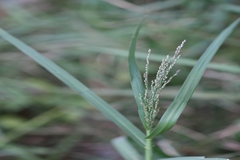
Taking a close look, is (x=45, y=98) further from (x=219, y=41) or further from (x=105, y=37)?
(x=219, y=41)

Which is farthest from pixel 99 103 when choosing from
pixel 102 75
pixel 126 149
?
pixel 102 75

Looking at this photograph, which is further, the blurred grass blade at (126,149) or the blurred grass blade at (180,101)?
the blurred grass blade at (126,149)

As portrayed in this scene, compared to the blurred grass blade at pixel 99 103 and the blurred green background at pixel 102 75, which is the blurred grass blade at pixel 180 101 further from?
the blurred green background at pixel 102 75

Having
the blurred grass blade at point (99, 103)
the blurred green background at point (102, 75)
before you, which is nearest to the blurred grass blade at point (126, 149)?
the blurred grass blade at point (99, 103)

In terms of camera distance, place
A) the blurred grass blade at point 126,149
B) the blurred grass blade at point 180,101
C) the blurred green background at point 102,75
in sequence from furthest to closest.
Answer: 1. the blurred green background at point 102,75
2. the blurred grass blade at point 126,149
3. the blurred grass blade at point 180,101

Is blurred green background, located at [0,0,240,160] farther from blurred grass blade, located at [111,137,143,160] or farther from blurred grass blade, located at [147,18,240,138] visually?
blurred grass blade, located at [147,18,240,138]

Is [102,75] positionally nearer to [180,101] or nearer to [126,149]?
[126,149]

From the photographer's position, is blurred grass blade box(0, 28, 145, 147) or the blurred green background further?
the blurred green background

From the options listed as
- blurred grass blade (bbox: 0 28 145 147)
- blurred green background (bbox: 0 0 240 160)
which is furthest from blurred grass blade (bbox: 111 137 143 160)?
blurred green background (bbox: 0 0 240 160)
